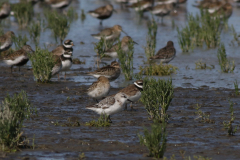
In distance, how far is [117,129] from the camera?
8.84 m

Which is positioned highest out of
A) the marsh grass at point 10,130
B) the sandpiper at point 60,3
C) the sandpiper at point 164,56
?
the marsh grass at point 10,130

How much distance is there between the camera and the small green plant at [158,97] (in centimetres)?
926

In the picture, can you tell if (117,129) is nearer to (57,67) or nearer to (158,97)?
(158,97)

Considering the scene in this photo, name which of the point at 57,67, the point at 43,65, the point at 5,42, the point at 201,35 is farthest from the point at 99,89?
the point at 201,35

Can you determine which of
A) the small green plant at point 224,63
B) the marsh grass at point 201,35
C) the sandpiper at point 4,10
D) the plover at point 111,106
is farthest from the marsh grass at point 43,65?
the sandpiper at point 4,10

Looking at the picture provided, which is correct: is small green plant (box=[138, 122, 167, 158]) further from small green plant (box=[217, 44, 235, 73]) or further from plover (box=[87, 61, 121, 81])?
small green plant (box=[217, 44, 235, 73])

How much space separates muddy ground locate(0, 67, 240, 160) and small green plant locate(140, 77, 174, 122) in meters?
0.27

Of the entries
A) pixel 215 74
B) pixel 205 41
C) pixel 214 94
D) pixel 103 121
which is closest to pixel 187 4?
pixel 205 41

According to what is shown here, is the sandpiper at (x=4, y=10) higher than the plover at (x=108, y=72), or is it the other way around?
the plover at (x=108, y=72)

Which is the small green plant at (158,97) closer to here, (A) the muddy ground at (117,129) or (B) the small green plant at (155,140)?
(A) the muddy ground at (117,129)

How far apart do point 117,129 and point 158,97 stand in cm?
109

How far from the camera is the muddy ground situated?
737 centimetres

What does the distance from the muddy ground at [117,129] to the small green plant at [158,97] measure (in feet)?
0.88

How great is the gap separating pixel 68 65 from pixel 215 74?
15.8 ft
